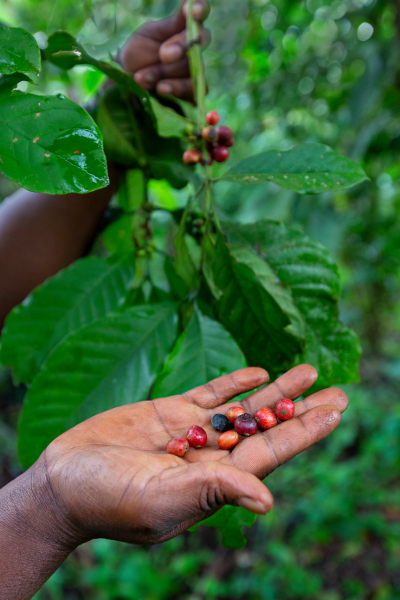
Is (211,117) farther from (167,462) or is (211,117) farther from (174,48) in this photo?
(167,462)

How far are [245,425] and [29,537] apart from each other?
1.30 feet

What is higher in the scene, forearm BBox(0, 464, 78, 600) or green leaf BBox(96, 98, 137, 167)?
green leaf BBox(96, 98, 137, 167)

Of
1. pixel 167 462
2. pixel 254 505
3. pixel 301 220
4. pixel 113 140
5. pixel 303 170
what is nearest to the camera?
pixel 254 505

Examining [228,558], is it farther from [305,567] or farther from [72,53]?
[72,53]

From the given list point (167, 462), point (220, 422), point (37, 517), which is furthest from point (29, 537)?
point (220, 422)

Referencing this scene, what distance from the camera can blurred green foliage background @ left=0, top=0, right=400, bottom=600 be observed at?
1972mm

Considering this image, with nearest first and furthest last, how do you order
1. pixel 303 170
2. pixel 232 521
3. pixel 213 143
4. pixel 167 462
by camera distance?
pixel 167 462, pixel 232 521, pixel 303 170, pixel 213 143

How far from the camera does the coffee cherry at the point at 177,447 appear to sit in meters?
0.72

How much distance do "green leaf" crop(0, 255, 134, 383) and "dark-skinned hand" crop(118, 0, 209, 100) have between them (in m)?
0.49

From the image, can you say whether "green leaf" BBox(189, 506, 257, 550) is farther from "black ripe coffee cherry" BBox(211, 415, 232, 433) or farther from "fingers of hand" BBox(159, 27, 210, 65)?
"fingers of hand" BBox(159, 27, 210, 65)

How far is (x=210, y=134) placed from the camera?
3.03 feet

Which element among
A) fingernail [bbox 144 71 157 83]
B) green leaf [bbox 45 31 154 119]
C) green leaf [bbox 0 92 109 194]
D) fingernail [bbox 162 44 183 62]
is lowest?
green leaf [bbox 0 92 109 194]

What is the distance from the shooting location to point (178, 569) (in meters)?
2.45

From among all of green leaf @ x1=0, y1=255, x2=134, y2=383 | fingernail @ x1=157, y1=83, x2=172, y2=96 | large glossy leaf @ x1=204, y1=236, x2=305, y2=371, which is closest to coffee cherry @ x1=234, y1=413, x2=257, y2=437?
large glossy leaf @ x1=204, y1=236, x2=305, y2=371
